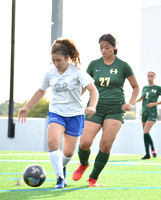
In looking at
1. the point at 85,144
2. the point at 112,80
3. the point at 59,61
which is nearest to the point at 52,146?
the point at 85,144

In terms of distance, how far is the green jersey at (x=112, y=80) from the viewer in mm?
6582

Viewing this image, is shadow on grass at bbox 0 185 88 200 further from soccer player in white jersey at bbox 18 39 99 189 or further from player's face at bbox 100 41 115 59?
player's face at bbox 100 41 115 59

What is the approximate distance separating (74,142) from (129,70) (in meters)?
1.17

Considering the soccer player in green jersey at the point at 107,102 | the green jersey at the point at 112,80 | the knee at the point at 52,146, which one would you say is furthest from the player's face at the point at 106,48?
the knee at the point at 52,146

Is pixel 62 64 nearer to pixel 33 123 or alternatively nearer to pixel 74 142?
pixel 74 142

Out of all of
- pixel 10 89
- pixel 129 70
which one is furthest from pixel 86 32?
pixel 129 70

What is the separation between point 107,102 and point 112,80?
0.91 feet

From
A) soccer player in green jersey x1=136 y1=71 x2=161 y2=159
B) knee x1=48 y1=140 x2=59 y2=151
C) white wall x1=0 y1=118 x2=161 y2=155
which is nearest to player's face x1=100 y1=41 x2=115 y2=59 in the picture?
knee x1=48 y1=140 x2=59 y2=151

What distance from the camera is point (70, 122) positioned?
6191mm

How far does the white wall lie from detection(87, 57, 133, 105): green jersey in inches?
390

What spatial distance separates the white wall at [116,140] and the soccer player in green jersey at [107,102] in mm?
9806

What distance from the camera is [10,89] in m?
18.7

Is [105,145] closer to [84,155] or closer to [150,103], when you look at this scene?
[84,155]

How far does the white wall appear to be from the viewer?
1667 centimetres
